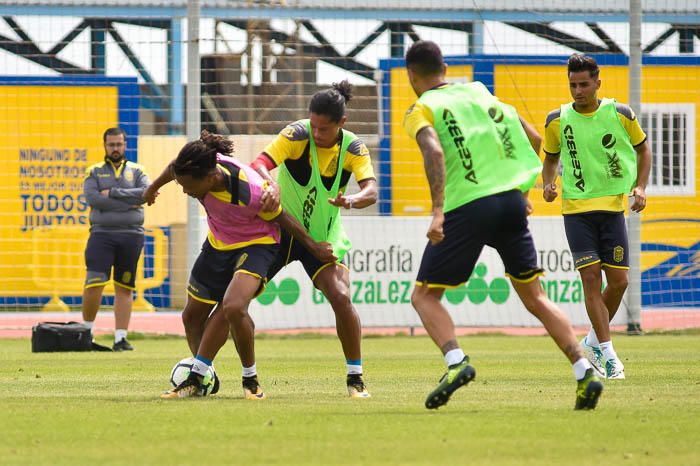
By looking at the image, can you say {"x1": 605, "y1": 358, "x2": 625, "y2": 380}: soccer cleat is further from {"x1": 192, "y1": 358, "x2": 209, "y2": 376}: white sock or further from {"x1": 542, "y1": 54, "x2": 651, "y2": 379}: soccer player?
{"x1": 192, "y1": 358, "x2": 209, "y2": 376}: white sock

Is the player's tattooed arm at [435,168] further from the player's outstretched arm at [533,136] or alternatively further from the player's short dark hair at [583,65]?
the player's short dark hair at [583,65]

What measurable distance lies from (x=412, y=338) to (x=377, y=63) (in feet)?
18.4

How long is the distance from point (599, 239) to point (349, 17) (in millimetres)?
9947

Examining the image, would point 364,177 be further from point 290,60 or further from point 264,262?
point 290,60

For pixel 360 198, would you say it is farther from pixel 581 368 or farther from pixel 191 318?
pixel 581 368

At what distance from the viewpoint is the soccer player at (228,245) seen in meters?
8.16

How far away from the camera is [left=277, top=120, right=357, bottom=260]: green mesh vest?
8.78 meters

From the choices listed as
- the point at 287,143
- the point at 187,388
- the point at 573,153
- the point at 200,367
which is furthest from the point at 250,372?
the point at 573,153

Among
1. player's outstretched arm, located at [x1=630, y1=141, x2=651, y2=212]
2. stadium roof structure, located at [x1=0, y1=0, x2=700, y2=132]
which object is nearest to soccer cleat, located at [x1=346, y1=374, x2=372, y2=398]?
player's outstretched arm, located at [x1=630, y1=141, x2=651, y2=212]

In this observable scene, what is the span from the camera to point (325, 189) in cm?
885

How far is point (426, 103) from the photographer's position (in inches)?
296

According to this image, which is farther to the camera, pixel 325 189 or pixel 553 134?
pixel 553 134

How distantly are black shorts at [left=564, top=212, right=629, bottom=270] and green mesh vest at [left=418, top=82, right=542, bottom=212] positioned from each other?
9.20 feet

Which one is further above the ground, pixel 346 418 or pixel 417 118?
pixel 417 118
